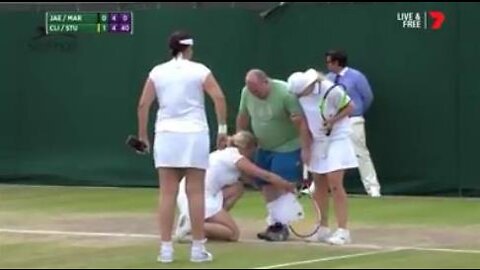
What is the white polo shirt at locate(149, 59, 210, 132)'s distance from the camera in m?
10.4

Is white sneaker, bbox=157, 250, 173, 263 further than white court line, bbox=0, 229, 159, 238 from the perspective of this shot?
No

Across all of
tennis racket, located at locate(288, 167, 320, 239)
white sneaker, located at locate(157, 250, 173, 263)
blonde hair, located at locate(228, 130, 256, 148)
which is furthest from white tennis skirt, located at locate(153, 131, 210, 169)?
tennis racket, located at locate(288, 167, 320, 239)

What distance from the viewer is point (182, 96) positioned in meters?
10.4

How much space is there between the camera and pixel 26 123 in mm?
18812

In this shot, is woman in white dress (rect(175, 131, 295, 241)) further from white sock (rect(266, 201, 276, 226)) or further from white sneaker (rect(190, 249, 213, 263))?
white sneaker (rect(190, 249, 213, 263))

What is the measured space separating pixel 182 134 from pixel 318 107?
77.9 inches

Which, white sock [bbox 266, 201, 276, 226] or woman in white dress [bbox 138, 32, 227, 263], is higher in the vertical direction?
woman in white dress [bbox 138, 32, 227, 263]

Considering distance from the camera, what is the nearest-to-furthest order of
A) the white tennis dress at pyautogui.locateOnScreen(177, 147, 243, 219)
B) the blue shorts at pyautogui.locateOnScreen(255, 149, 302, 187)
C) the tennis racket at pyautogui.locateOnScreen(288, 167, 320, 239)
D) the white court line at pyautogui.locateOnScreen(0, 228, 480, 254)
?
1. the white court line at pyautogui.locateOnScreen(0, 228, 480, 254)
2. the white tennis dress at pyautogui.locateOnScreen(177, 147, 243, 219)
3. the blue shorts at pyautogui.locateOnScreen(255, 149, 302, 187)
4. the tennis racket at pyautogui.locateOnScreen(288, 167, 320, 239)

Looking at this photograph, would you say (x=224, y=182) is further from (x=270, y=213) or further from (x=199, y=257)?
(x=199, y=257)

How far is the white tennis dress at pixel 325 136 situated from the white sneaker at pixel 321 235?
1.72 feet

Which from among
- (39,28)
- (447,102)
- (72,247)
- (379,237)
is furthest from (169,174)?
A: (39,28)

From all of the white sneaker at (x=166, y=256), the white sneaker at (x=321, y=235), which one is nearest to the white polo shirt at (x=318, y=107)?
the white sneaker at (x=321, y=235)

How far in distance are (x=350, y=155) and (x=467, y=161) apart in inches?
194

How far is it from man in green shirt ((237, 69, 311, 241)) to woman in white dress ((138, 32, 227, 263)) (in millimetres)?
1475
